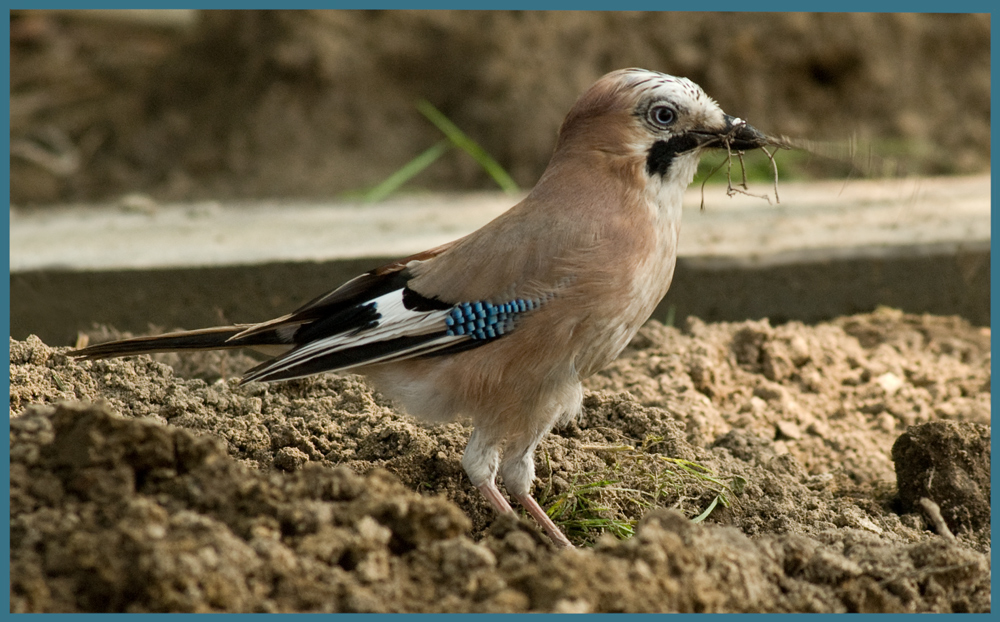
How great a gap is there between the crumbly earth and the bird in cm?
30

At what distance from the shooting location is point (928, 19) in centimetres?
1008

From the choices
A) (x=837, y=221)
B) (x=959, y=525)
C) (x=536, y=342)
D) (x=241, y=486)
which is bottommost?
(x=959, y=525)

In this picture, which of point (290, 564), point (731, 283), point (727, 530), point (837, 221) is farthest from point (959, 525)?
point (837, 221)

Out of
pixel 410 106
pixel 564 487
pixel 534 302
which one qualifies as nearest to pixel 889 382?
pixel 564 487

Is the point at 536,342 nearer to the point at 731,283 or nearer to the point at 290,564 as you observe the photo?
the point at 290,564

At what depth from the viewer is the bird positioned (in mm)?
3822

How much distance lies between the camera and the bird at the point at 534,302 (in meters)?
3.82

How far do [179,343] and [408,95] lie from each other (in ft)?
18.8

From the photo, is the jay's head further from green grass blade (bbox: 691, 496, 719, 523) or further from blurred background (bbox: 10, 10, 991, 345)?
blurred background (bbox: 10, 10, 991, 345)

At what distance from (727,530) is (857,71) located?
7533mm

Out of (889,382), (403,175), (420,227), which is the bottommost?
(889,382)

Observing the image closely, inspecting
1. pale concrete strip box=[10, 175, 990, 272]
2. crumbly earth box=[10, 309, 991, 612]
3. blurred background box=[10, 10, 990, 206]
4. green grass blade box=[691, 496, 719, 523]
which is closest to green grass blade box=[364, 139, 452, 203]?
pale concrete strip box=[10, 175, 990, 272]

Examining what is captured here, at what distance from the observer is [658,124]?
3.99 meters

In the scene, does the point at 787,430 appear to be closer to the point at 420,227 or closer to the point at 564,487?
the point at 564,487
